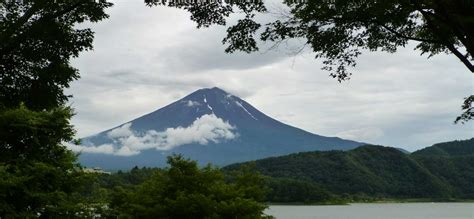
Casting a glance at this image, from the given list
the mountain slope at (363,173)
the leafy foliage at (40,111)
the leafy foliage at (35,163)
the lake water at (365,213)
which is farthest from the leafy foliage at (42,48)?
the mountain slope at (363,173)

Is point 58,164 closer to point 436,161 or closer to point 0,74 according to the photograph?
point 0,74

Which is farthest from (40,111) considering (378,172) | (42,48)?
(378,172)

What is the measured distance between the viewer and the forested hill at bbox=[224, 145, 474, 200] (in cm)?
14125

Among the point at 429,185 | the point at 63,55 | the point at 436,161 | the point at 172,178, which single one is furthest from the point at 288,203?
the point at 63,55

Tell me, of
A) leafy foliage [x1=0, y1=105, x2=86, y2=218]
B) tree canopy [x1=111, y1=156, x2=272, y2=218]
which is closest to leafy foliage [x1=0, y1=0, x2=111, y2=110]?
leafy foliage [x1=0, y1=105, x2=86, y2=218]

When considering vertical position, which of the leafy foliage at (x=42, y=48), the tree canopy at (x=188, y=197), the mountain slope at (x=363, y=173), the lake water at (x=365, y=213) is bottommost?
the lake water at (x=365, y=213)

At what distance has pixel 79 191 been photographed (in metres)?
10.6

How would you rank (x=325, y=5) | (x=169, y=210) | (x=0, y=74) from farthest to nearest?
1. (x=169, y=210)
2. (x=0, y=74)
3. (x=325, y=5)

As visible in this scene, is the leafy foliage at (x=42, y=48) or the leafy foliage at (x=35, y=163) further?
the leafy foliage at (x=42, y=48)

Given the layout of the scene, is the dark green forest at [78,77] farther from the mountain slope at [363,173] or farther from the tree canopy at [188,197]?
the mountain slope at [363,173]

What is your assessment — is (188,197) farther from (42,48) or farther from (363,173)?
(363,173)

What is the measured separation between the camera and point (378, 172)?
503ft

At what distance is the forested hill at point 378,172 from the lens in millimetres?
141250

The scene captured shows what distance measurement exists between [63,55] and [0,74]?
152 cm
